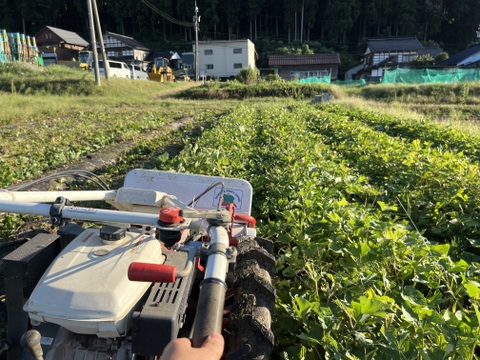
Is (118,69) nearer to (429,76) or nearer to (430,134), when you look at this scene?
(429,76)

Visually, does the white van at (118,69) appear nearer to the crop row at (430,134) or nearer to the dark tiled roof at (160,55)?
the dark tiled roof at (160,55)

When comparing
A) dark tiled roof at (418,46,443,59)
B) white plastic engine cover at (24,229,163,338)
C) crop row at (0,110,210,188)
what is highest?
dark tiled roof at (418,46,443,59)

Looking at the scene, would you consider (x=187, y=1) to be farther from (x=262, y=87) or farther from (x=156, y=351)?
(x=156, y=351)

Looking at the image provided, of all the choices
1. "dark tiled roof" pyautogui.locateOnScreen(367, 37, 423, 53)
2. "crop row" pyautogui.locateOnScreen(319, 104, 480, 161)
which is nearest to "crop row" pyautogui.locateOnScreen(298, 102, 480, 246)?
"crop row" pyautogui.locateOnScreen(319, 104, 480, 161)

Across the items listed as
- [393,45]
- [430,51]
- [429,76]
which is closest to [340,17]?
[393,45]

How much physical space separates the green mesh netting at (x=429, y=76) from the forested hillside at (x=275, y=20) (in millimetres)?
40279

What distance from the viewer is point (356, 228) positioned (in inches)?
104

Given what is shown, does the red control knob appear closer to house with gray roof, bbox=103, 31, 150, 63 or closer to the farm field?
the farm field

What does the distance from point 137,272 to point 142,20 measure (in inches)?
3269

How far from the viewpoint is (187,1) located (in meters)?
71.0

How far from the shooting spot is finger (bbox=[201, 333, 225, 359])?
44.9 inches

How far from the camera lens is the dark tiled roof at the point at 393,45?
185 ft

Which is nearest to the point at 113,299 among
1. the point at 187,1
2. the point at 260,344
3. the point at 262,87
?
the point at 260,344

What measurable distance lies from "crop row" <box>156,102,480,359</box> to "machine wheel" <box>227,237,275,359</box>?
0.18 m
